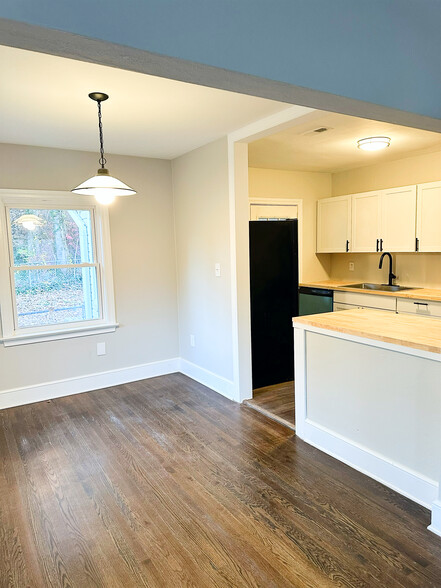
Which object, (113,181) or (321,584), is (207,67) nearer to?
(113,181)

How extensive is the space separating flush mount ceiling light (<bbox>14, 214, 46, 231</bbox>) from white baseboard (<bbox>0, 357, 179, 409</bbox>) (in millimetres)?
1566

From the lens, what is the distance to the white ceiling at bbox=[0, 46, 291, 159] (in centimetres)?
228

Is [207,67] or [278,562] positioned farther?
[278,562]

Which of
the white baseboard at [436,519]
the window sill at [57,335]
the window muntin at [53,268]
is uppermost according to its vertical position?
the window muntin at [53,268]

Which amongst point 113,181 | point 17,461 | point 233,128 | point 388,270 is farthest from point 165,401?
point 388,270

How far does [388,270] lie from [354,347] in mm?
2984

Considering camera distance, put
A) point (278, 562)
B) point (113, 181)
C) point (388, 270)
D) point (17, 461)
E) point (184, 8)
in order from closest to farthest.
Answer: point (184, 8), point (278, 562), point (113, 181), point (17, 461), point (388, 270)

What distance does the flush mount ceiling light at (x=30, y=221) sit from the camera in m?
3.93

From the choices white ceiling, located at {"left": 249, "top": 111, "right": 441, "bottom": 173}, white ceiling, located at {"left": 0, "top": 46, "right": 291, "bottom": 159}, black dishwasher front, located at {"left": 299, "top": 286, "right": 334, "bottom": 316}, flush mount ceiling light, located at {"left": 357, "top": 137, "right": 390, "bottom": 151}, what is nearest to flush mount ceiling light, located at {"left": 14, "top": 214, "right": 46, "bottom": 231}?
white ceiling, located at {"left": 0, "top": 46, "right": 291, "bottom": 159}

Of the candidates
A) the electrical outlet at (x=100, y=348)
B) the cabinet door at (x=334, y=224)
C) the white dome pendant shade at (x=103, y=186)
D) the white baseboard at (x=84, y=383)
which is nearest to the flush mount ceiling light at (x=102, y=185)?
the white dome pendant shade at (x=103, y=186)

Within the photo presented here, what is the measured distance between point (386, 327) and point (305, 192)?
3400mm

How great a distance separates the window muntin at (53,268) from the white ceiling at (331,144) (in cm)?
199

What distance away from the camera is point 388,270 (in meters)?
5.24

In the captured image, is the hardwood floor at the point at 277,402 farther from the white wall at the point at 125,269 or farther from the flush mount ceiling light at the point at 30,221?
the flush mount ceiling light at the point at 30,221
